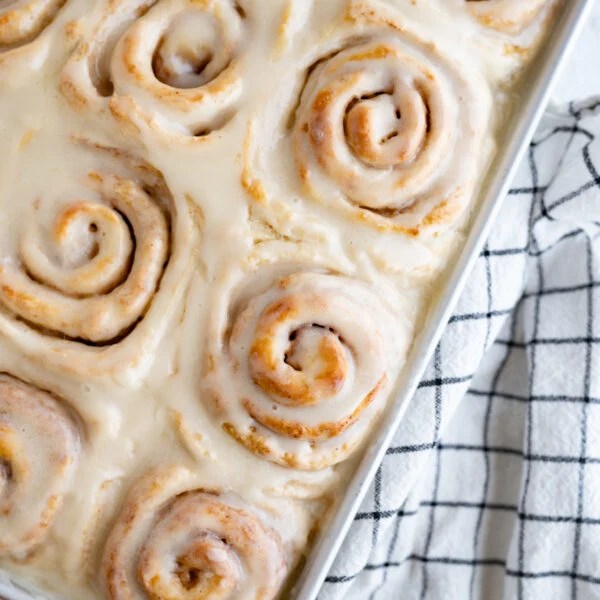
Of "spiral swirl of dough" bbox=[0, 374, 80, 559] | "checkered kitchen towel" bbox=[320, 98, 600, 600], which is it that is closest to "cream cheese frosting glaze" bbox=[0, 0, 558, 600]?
"spiral swirl of dough" bbox=[0, 374, 80, 559]

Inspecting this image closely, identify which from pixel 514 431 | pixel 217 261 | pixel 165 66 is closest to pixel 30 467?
pixel 217 261

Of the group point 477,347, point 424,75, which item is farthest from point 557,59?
point 477,347

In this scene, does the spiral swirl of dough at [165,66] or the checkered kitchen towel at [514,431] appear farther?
the checkered kitchen towel at [514,431]

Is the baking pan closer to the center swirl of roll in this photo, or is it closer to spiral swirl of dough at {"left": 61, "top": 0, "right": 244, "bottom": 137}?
the center swirl of roll

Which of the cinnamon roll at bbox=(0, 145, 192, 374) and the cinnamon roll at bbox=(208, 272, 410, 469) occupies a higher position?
the cinnamon roll at bbox=(0, 145, 192, 374)

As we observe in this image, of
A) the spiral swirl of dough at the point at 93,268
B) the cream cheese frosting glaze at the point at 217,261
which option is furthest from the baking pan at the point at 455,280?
the spiral swirl of dough at the point at 93,268

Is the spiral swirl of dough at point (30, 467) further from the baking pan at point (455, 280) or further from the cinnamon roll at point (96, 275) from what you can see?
the baking pan at point (455, 280)

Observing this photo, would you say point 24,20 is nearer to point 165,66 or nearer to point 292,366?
point 165,66

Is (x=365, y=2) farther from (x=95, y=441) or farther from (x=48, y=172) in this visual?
(x=95, y=441)
